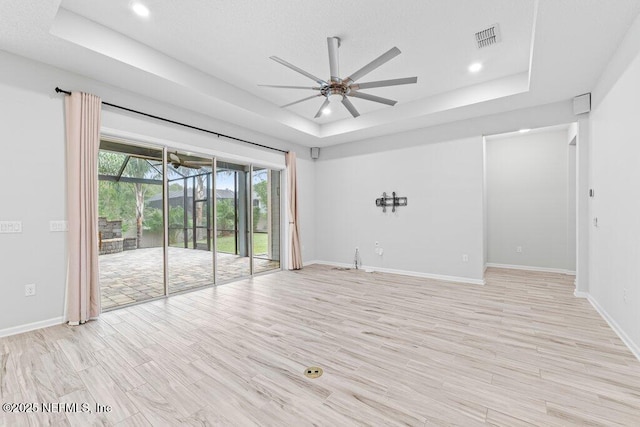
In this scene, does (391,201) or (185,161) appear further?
(391,201)

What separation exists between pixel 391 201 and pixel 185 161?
4.05 m

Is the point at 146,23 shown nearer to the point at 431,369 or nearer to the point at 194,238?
the point at 194,238

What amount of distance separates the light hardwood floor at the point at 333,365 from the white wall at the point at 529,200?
91.8 inches

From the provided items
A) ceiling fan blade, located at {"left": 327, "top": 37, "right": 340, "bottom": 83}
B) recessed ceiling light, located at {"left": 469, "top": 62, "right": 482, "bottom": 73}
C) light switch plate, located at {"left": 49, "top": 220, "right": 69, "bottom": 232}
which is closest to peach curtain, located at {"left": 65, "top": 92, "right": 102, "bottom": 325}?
light switch plate, located at {"left": 49, "top": 220, "right": 69, "bottom": 232}

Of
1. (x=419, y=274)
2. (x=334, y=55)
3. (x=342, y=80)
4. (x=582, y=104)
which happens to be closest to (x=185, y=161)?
(x=342, y=80)

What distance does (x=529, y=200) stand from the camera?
5977 millimetres

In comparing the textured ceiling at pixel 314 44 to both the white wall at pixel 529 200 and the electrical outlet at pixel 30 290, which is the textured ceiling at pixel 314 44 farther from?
the electrical outlet at pixel 30 290

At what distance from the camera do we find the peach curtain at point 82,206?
10.5 ft

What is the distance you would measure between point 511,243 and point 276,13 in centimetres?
648

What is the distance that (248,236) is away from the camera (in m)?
5.79

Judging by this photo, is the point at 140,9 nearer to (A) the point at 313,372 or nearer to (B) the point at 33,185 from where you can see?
(B) the point at 33,185

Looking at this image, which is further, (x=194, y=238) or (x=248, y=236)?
(x=248, y=236)

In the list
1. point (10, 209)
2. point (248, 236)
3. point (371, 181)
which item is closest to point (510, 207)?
point (371, 181)

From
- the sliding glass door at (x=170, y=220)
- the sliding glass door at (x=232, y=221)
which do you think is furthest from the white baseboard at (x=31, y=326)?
the sliding glass door at (x=232, y=221)
